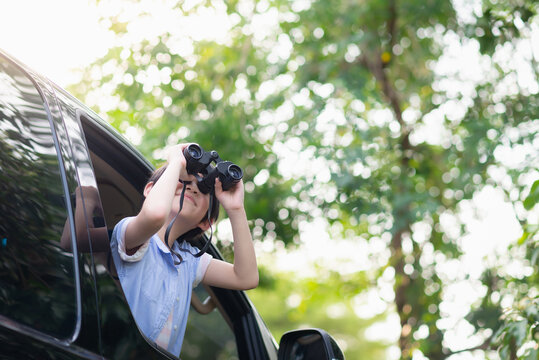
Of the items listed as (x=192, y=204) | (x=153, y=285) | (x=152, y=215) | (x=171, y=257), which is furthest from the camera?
(x=192, y=204)

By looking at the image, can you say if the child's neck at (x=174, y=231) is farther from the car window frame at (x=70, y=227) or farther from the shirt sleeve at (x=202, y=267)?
the car window frame at (x=70, y=227)

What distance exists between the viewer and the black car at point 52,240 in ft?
3.66

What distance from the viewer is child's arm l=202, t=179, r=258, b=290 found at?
203cm

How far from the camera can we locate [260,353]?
2.29 m

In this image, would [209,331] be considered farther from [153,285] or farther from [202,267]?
[153,285]

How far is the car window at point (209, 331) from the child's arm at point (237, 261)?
0.88 feet

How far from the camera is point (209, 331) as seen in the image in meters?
2.79

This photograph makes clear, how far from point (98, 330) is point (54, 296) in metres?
0.12

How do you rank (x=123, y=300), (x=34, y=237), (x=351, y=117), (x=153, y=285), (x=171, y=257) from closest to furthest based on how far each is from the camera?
(x=34, y=237) < (x=123, y=300) < (x=153, y=285) < (x=171, y=257) < (x=351, y=117)

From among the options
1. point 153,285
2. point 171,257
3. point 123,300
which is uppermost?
point 171,257

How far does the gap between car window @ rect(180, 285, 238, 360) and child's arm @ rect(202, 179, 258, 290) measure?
27cm

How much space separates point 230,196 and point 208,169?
13cm

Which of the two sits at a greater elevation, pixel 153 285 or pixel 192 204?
pixel 192 204

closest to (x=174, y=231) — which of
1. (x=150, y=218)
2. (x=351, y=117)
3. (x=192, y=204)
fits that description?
(x=192, y=204)
